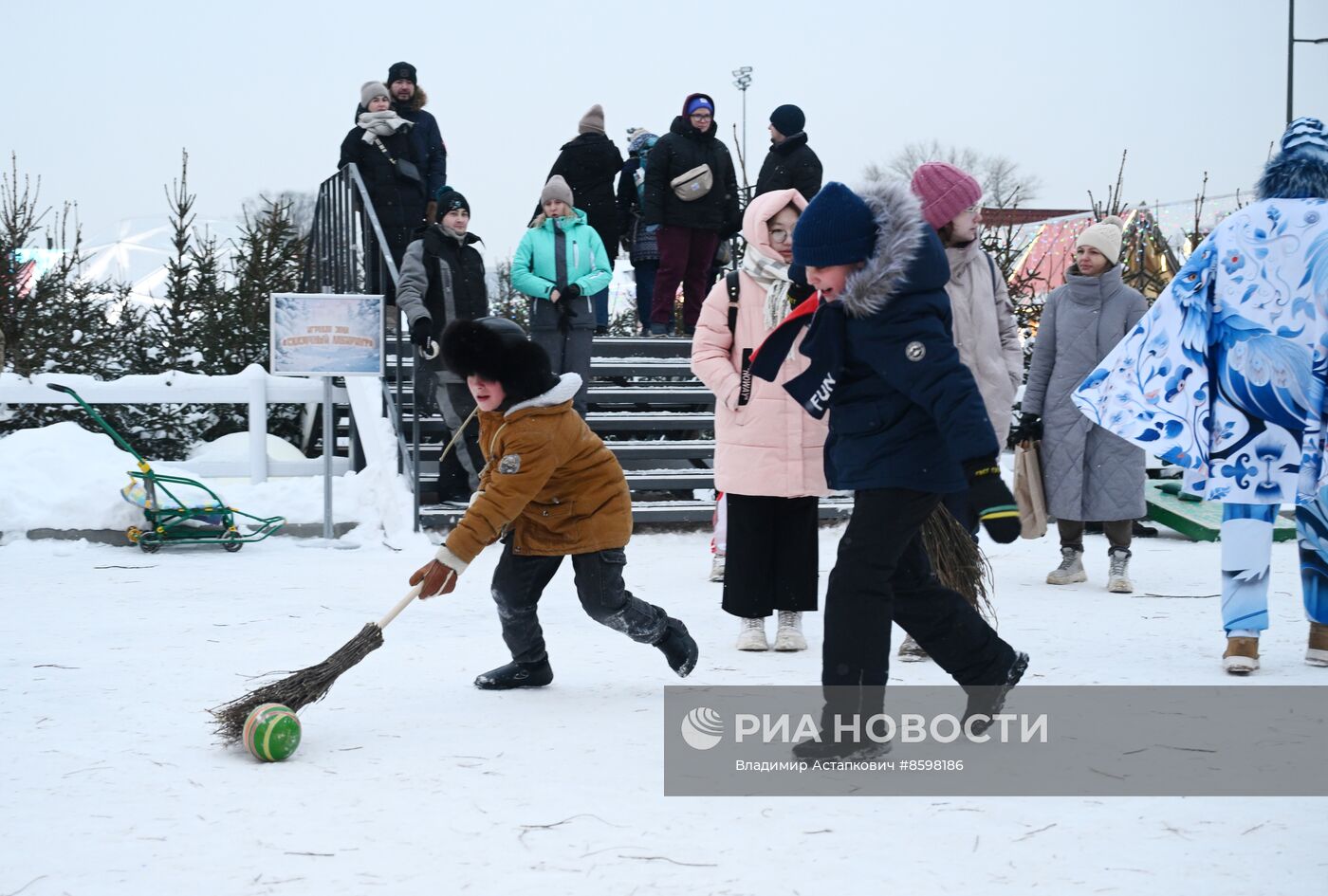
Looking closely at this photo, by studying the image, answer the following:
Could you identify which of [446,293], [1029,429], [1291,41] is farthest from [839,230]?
[1291,41]

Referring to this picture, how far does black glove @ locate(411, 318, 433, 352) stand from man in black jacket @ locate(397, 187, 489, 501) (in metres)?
0.03

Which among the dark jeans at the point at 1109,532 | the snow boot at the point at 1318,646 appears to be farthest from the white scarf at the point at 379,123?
the snow boot at the point at 1318,646

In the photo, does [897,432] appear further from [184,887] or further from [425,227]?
[425,227]

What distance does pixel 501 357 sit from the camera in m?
4.29

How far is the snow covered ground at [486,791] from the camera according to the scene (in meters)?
2.87

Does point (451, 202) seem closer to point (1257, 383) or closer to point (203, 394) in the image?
point (203, 394)

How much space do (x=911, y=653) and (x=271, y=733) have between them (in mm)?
2450

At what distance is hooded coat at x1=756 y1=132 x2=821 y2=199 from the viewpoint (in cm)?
1018

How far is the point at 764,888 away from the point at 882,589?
103cm

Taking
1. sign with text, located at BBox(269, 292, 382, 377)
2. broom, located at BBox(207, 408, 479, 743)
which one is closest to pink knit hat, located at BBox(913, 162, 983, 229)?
broom, located at BBox(207, 408, 479, 743)

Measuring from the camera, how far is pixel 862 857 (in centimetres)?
296

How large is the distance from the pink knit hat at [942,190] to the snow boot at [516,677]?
2.02 m

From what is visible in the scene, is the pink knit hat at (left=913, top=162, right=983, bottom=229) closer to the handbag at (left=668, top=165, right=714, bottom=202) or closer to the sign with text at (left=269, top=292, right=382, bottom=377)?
the sign with text at (left=269, top=292, right=382, bottom=377)

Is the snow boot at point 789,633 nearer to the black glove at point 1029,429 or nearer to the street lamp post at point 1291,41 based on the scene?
the black glove at point 1029,429
